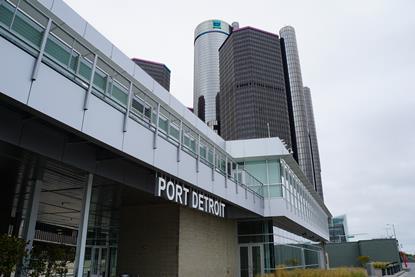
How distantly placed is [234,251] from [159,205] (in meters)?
7.76

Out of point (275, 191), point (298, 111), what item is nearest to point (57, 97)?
point (275, 191)

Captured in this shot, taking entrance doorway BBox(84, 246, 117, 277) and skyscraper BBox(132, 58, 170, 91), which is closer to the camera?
entrance doorway BBox(84, 246, 117, 277)

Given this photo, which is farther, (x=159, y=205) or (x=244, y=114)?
(x=244, y=114)

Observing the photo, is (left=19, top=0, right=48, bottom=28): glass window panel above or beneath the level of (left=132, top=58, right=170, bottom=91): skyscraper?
beneath

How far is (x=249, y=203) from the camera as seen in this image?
18594mm

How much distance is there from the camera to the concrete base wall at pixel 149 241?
49.4ft

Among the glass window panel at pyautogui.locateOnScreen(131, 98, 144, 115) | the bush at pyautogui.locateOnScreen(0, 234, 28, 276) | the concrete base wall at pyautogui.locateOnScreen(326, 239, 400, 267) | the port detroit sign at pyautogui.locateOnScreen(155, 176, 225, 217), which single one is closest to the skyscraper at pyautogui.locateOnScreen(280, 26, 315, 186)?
the concrete base wall at pyautogui.locateOnScreen(326, 239, 400, 267)

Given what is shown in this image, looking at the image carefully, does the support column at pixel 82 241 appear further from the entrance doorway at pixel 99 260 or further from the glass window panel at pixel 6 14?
the entrance doorway at pixel 99 260

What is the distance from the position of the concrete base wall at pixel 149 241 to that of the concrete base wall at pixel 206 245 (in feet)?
1.32

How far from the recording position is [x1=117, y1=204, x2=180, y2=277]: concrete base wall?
15047mm

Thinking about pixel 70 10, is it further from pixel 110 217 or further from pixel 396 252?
pixel 396 252

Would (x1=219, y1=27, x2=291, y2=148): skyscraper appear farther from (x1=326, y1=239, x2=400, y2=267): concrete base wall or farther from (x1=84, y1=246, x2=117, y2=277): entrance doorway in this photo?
(x1=84, y1=246, x2=117, y2=277): entrance doorway

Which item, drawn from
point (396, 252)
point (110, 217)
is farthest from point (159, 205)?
point (396, 252)

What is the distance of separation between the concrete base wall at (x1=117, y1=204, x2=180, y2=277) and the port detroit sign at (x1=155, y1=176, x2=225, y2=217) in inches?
66.5
